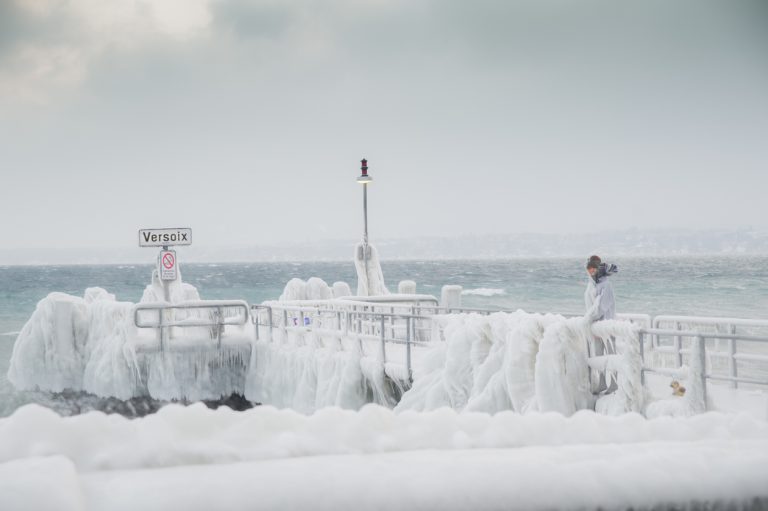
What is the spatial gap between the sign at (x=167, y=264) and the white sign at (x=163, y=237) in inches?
16.8

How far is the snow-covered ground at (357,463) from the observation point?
2.13 m

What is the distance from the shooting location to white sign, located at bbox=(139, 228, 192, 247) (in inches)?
792

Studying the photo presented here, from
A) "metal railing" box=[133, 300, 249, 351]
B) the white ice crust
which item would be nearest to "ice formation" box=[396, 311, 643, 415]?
the white ice crust

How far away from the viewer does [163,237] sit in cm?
2025

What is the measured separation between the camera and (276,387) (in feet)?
64.9

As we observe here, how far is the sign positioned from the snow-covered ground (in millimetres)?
18657

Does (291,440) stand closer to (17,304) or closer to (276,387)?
(276,387)

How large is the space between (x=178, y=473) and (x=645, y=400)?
878 centimetres

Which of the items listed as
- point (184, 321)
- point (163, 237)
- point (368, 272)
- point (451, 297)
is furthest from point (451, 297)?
point (163, 237)

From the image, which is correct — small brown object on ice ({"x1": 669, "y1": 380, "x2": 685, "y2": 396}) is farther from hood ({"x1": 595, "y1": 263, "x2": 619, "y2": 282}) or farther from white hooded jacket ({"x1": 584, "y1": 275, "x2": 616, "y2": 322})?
hood ({"x1": 595, "y1": 263, "x2": 619, "y2": 282})

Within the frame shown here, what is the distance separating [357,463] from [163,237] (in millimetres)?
18663

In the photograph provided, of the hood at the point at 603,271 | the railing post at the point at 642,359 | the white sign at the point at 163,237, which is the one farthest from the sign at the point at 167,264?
the railing post at the point at 642,359

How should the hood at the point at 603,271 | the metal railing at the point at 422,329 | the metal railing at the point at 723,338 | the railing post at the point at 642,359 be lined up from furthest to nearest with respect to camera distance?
the hood at the point at 603,271, the railing post at the point at 642,359, the metal railing at the point at 422,329, the metal railing at the point at 723,338

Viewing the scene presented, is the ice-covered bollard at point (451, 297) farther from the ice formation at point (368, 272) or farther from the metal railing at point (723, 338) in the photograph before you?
the metal railing at point (723, 338)
